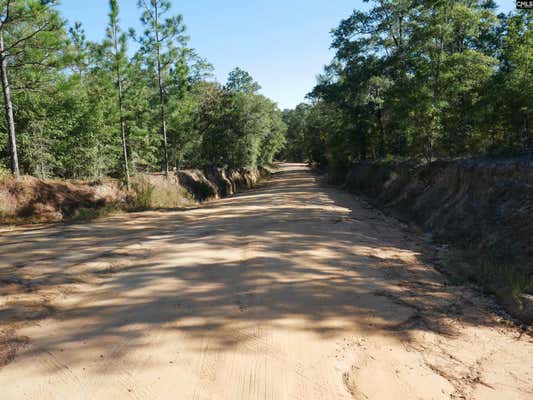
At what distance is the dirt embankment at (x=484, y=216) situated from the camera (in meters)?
5.04

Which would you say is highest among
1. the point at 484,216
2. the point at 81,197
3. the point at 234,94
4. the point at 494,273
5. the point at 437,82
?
the point at 234,94

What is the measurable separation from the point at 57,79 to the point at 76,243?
6010mm

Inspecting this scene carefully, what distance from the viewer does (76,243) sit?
6809 millimetres

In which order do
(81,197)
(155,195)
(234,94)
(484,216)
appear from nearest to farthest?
(484,216) < (81,197) < (155,195) < (234,94)

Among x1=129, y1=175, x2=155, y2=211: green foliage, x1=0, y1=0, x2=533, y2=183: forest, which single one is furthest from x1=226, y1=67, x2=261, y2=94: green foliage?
x1=129, y1=175, x2=155, y2=211: green foliage

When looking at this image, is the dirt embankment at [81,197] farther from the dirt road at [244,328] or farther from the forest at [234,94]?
the dirt road at [244,328]

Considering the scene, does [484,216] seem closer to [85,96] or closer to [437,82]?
[437,82]

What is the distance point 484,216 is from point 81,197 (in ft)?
38.1

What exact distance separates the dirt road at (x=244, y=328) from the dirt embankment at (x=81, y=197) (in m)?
3.22

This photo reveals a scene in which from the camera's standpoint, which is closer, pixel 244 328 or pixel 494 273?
pixel 244 328

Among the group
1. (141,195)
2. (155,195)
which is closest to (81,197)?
(141,195)

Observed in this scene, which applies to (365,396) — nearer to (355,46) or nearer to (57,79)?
(57,79)

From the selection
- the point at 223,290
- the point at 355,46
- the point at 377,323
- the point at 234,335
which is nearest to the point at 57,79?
the point at 223,290

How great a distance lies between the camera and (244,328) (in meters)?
3.54
